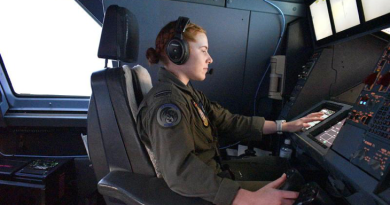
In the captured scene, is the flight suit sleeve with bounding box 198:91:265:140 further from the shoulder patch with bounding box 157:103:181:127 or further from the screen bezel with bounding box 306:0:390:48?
the screen bezel with bounding box 306:0:390:48

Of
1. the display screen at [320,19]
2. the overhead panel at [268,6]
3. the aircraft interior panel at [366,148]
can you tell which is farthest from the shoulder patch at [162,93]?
the overhead panel at [268,6]

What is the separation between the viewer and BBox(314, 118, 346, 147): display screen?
1145 millimetres

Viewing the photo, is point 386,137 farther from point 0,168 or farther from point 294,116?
point 0,168

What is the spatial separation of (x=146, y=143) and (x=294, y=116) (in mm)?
1085

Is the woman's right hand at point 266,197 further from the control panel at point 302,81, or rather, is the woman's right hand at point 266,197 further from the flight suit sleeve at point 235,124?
the control panel at point 302,81

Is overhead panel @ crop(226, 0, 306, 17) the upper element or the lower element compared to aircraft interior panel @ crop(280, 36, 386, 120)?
upper

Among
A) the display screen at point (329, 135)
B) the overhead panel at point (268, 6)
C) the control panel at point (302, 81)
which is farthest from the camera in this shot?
the overhead panel at point (268, 6)

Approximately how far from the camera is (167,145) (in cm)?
79

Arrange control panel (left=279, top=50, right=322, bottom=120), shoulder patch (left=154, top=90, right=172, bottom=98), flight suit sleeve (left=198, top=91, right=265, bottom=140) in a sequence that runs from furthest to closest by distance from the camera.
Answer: control panel (left=279, top=50, right=322, bottom=120) < flight suit sleeve (left=198, top=91, right=265, bottom=140) < shoulder patch (left=154, top=90, right=172, bottom=98)

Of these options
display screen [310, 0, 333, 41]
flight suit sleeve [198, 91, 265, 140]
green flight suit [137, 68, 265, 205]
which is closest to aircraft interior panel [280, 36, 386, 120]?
display screen [310, 0, 333, 41]

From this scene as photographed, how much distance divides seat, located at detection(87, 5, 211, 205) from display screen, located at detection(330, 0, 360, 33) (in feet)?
3.66

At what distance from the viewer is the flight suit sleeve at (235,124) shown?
4.48 ft

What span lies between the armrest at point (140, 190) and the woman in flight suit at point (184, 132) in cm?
3

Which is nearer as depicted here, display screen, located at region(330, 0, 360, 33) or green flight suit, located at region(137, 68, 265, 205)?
green flight suit, located at region(137, 68, 265, 205)
